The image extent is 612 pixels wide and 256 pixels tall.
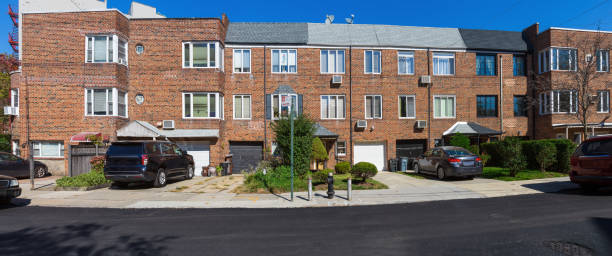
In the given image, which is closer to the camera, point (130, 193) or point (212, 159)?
point (130, 193)

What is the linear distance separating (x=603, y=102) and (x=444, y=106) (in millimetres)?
10167

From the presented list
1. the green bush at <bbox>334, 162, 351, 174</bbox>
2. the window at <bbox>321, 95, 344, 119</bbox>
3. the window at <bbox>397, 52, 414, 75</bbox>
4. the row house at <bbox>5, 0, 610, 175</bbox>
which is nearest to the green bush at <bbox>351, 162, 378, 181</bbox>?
the green bush at <bbox>334, 162, 351, 174</bbox>

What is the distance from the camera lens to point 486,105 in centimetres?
2016

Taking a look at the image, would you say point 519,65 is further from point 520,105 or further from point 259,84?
point 259,84

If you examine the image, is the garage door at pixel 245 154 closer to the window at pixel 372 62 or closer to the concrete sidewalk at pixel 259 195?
the concrete sidewalk at pixel 259 195

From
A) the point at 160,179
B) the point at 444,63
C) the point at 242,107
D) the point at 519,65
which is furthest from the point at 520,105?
the point at 160,179

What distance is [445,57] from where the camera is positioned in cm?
1992

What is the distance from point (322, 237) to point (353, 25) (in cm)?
1736

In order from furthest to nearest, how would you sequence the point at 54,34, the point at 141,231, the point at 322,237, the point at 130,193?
the point at 54,34 → the point at 130,193 → the point at 141,231 → the point at 322,237

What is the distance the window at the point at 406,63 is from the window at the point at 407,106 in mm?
1667

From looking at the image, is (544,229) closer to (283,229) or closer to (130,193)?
(283,229)

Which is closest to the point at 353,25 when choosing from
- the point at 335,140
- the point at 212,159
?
the point at 335,140

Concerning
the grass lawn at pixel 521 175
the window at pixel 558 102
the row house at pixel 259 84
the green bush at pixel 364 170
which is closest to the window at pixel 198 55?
the row house at pixel 259 84

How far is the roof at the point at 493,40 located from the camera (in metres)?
20.0
